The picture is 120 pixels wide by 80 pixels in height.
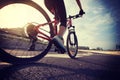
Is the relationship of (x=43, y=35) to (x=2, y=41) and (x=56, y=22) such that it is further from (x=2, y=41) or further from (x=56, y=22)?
(x=2, y=41)

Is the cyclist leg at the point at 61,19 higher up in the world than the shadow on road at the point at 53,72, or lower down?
higher up

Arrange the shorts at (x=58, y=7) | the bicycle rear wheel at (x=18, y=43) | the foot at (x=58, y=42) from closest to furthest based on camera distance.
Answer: the bicycle rear wheel at (x=18, y=43)
the foot at (x=58, y=42)
the shorts at (x=58, y=7)

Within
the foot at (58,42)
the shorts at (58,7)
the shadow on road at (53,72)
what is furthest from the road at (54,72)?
the shorts at (58,7)

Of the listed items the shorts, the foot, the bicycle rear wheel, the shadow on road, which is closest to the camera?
the shadow on road

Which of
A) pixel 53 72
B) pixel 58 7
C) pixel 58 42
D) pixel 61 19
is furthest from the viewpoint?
pixel 61 19

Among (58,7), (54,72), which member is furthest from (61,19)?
(54,72)

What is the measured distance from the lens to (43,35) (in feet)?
12.3

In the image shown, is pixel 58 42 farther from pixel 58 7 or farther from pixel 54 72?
pixel 54 72

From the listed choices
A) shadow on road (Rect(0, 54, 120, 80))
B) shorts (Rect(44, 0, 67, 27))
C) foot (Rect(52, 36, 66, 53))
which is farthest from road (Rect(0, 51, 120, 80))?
shorts (Rect(44, 0, 67, 27))

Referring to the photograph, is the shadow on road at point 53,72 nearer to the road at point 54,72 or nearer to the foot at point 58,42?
the road at point 54,72

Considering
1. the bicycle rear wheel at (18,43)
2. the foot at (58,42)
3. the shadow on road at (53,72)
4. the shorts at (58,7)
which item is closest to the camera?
the shadow on road at (53,72)

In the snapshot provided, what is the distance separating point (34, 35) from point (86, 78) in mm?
1722

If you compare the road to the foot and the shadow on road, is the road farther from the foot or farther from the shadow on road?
the foot

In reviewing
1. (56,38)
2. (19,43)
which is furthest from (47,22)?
(19,43)
